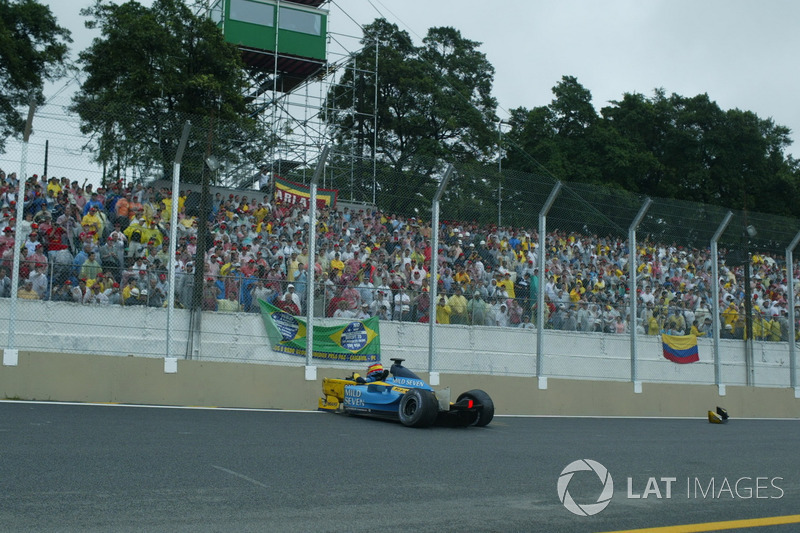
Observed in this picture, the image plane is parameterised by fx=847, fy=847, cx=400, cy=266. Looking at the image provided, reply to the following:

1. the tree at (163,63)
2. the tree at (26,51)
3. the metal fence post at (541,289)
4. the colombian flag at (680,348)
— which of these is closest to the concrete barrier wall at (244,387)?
the metal fence post at (541,289)

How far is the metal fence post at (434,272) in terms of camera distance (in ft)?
46.5

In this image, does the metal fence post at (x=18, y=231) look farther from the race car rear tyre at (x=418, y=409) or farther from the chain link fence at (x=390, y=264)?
the race car rear tyre at (x=418, y=409)

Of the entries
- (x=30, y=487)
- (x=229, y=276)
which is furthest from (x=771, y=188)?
(x=30, y=487)

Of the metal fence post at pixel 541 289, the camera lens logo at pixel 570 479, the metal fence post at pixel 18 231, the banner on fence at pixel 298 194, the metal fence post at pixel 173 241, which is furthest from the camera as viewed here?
the banner on fence at pixel 298 194

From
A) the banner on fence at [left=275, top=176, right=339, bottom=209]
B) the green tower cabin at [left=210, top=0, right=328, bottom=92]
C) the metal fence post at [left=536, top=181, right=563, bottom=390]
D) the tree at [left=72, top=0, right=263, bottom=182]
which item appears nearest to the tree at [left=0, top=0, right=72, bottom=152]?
the tree at [left=72, top=0, right=263, bottom=182]

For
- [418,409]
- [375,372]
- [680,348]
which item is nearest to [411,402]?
[418,409]

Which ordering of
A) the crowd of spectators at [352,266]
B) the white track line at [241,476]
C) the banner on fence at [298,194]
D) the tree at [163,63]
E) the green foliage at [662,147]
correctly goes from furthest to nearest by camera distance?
the green foliage at [662,147] → the tree at [163,63] → the banner on fence at [298,194] → the crowd of spectators at [352,266] → the white track line at [241,476]

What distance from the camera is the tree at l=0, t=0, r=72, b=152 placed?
Answer: 3241 cm

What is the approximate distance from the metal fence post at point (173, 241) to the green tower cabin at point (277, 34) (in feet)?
82.0

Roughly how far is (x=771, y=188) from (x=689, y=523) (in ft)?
165

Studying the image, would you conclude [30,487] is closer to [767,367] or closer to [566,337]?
[566,337]

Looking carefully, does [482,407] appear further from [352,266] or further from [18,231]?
[18,231]

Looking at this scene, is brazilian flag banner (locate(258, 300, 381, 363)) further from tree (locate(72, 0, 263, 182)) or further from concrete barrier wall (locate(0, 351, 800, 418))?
tree (locate(72, 0, 263, 182))

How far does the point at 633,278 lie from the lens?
640 inches
